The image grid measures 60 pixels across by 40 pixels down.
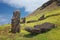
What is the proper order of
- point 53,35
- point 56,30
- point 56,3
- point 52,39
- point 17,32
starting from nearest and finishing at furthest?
point 52,39, point 53,35, point 56,30, point 17,32, point 56,3

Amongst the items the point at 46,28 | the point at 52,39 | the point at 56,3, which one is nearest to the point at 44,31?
the point at 46,28

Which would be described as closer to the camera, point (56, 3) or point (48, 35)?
point (48, 35)

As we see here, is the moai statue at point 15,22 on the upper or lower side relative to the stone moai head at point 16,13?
lower

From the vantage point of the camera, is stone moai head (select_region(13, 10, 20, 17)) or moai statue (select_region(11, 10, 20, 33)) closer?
moai statue (select_region(11, 10, 20, 33))

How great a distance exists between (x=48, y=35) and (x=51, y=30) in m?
4.11

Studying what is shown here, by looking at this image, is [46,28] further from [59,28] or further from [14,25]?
[14,25]

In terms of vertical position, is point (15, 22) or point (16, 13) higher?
point (16, 13)

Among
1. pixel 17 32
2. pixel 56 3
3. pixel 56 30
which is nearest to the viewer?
pixel 56 30

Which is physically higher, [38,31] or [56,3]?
[56,3]

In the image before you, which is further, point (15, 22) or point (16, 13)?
point (16, 13)

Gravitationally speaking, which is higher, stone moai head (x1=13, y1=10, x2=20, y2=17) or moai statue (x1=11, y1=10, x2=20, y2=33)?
stone moai head (x1=13, y1=10, x2=20, y2=17)

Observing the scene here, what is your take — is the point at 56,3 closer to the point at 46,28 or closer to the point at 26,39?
the point at 46,28

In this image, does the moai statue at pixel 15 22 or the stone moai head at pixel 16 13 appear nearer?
the moai statue at pixel 15 22

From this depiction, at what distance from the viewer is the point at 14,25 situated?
60.2 m
